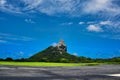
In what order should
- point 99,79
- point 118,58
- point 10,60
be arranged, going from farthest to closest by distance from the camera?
point 118,58 < point 10,60 < point 99,79

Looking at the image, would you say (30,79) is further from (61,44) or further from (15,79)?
(61,44)

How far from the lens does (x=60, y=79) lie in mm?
26656

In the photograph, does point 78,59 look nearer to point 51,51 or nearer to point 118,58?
point 118,58

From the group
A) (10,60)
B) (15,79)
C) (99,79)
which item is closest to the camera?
(15,79)

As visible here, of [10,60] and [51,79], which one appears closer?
[51,79]

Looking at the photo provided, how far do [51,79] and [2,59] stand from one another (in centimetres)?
7462

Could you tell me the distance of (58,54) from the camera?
477 feet

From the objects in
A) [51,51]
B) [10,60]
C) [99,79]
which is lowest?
[99,79]

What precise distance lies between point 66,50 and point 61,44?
5.93 m

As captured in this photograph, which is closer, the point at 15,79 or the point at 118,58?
the point at 15,79

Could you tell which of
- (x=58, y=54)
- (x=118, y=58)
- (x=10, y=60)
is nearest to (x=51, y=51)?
(x=58, y=54)

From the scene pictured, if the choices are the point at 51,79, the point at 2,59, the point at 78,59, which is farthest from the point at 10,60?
the point at 51,79

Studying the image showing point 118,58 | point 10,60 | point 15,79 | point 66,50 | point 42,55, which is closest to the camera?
point 15,79

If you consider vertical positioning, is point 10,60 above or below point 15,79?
above
